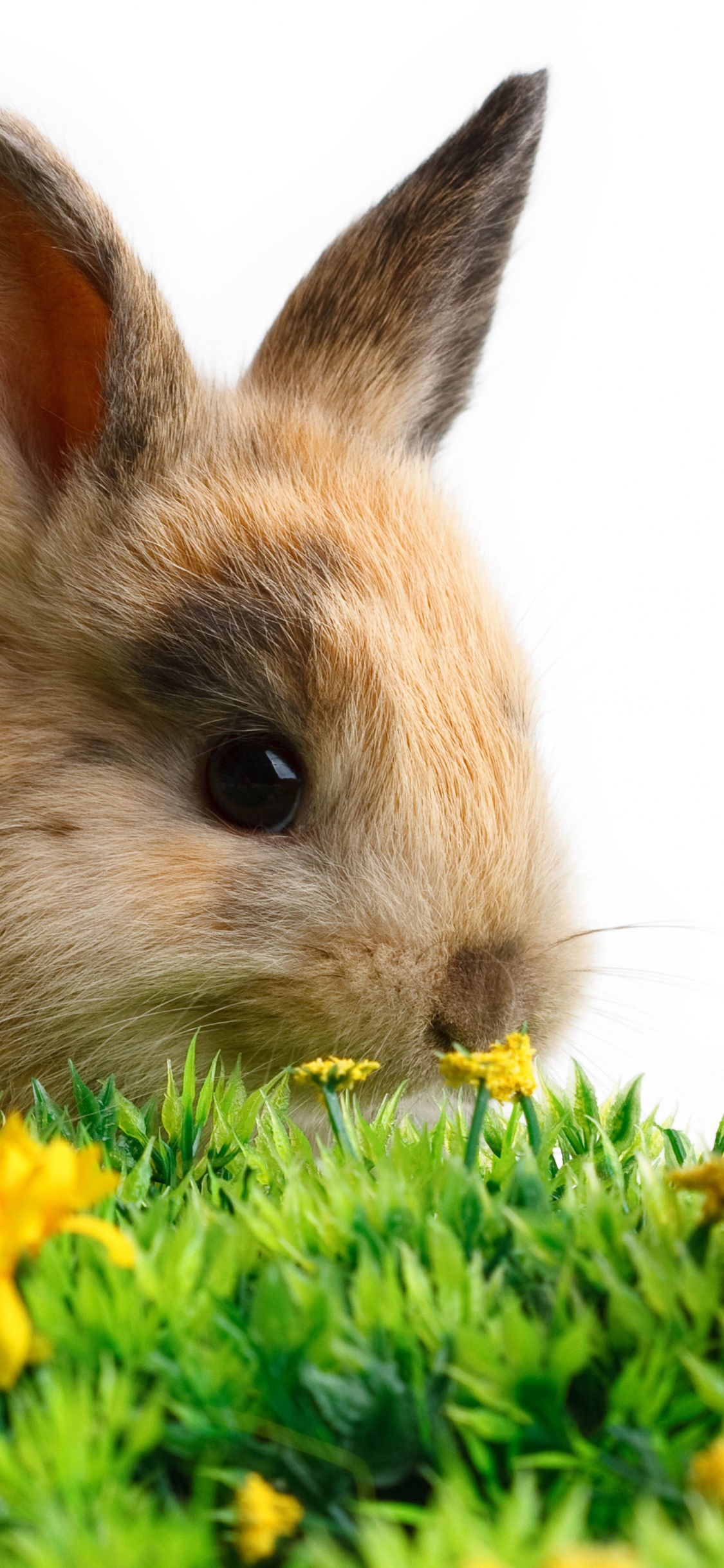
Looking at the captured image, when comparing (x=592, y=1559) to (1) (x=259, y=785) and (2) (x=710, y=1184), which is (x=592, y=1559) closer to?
(2) (x=710, y=1184)

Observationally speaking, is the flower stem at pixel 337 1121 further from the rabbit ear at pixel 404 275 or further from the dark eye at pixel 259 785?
the rabbit ear at pixel 404 275

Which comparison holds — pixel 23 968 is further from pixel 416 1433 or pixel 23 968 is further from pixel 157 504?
pixel 416 1433

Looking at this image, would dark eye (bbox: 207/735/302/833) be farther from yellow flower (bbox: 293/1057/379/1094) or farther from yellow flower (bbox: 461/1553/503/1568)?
yellow flower (bbox: 461/1553/503/1568)

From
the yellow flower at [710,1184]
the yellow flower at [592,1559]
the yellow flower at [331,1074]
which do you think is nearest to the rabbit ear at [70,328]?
the yellow flower at [331,1074]

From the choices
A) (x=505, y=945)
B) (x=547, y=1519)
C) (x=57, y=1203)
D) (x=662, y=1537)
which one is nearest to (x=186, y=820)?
(x=505, y=945)

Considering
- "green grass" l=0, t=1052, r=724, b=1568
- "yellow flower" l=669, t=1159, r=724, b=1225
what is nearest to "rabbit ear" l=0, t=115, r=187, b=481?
"green grass" l=0, t=1052, r=724, b=1568

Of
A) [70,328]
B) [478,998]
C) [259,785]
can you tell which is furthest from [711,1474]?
[70,328]
